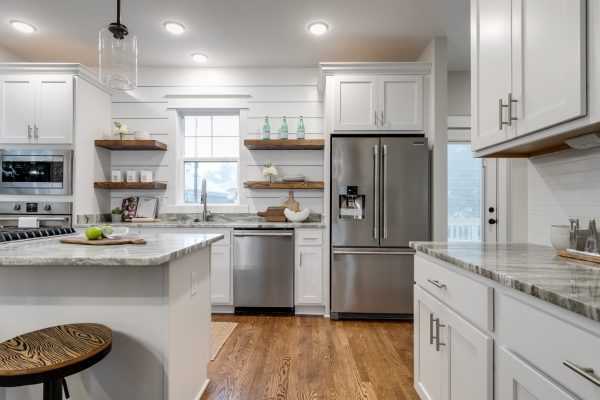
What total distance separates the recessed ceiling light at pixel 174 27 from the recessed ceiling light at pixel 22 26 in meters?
1.29

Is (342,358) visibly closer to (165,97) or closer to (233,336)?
(233,336)

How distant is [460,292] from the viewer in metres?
1.30

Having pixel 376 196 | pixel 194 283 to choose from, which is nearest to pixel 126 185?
pixel 194 283

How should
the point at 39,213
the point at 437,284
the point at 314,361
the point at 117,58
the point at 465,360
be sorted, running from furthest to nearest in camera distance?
the point at 39,213 < the point at 314,361 < the point at 117,58 < the point at 437,284 < the point at 465,360

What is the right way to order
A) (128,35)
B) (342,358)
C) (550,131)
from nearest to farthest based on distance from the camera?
(550,131) → (128,35) → (342,358)

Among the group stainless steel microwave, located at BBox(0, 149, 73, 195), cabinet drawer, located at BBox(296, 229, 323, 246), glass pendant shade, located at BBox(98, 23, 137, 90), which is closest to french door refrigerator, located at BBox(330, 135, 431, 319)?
cabinet drawer, located at BBox(296, 229, 323, 246)

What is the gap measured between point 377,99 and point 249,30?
142 cm

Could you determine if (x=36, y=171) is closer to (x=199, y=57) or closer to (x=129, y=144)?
(x=129, y=144)

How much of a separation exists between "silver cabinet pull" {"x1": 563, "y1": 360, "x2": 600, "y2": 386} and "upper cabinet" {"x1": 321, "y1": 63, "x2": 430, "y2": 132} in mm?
2880

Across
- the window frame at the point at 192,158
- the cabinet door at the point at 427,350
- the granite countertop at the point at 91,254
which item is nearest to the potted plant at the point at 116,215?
the window frame at the point at 192,158

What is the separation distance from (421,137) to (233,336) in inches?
102

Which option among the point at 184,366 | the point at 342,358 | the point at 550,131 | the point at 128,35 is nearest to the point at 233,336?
the point at 342,358

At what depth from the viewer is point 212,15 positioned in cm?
299

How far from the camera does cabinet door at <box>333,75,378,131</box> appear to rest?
3420 mm
